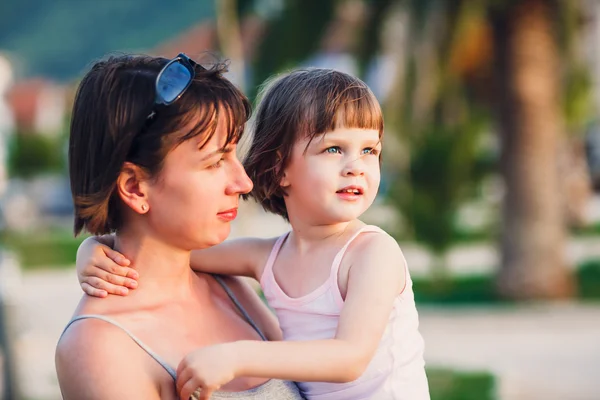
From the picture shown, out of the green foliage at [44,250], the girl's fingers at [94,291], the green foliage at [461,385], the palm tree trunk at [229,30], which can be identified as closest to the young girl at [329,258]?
the girl's fingers at [94,291]

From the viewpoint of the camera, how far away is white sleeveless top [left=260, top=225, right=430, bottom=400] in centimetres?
218

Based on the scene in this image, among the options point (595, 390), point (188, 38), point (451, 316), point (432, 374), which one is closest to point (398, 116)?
point (451, 316)

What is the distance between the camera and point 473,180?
1316 cm

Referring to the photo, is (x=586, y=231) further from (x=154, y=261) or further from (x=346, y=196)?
(x=154, y=261)

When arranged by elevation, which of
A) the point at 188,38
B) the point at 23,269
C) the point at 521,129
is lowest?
the point at 23,269

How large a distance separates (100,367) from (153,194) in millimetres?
388

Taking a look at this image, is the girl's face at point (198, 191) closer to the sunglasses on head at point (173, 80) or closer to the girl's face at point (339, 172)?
the sunglasses on head at point (173, 80)

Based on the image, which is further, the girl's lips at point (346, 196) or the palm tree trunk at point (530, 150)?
the palm tree trunk at point (530, 150)

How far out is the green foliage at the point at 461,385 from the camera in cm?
611

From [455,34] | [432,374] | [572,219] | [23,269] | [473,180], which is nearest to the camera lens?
[432,374]

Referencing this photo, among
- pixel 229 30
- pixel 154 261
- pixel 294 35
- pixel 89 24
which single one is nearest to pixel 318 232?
pixel 154 261

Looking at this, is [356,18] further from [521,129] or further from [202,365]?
[202,365]

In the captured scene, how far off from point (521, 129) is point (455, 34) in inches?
67.0

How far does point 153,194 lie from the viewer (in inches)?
80.4
